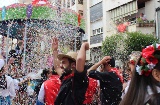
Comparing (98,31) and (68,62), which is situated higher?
(98,31)

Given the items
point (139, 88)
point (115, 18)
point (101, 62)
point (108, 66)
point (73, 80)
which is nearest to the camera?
point (139, 88)

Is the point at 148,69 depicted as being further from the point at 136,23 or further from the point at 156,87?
the point at 136,23

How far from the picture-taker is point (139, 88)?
1999mm

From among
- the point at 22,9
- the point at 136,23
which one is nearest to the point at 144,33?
the point at 136,23

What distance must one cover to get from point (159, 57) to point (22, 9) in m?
7.43

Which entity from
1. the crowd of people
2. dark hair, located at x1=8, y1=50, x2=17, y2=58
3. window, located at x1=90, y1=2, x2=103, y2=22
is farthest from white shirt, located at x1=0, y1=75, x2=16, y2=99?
window, located at x1=90, y1=2, x2=103, y2=22

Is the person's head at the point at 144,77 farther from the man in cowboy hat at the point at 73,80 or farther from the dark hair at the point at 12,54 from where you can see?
the dark hair at the point at 12,54

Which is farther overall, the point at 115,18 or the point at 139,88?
the point at 115,18

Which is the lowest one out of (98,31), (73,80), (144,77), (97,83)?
(97,83)

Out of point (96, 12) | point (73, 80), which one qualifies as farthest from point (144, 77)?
point (96, 12)

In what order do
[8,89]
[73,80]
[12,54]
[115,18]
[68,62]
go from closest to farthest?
[73,80] < [68,62] < [8,89] < [12,54] < [115,18]

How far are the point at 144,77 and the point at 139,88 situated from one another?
0.11 metres

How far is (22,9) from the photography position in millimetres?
9000

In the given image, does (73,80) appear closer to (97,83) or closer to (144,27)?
(97,83)
